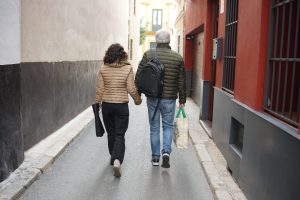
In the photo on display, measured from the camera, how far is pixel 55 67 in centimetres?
779

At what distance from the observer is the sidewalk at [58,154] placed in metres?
4.79

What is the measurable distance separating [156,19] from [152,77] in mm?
45868

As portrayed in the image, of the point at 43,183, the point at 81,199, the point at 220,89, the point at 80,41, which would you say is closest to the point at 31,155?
the point at 43,183

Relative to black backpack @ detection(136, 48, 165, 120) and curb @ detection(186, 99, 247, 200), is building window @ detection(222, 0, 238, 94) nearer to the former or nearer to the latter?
curb @ detection(186, 99, 247, 200)

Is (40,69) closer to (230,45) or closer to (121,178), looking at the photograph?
(121,178)

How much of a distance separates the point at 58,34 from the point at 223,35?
326 cm

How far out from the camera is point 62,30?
8406 mm

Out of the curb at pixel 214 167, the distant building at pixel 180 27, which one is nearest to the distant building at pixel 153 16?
the distant building at pixel 180 27

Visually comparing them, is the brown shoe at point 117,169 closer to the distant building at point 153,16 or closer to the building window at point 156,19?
the distant building at point 153,16

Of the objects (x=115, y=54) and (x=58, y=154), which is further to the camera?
(x=58, y=154)

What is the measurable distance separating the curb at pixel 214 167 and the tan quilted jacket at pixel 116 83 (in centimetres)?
156

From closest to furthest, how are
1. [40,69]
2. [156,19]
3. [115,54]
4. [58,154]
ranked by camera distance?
[115,54] → [58,154] → [40,69] → [156,19]

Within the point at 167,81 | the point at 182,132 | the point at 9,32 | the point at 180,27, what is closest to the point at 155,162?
the point at 182,132

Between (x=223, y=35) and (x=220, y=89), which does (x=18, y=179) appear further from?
(x=223, y=35)
